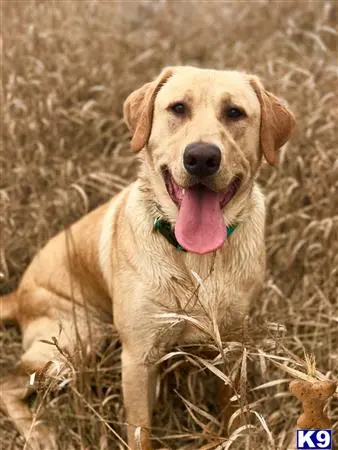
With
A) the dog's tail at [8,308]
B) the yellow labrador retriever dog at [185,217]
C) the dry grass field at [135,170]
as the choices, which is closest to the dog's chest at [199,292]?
the yellow labrador retriever dog at [185,217]

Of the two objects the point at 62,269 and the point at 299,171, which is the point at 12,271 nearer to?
the point at 62,269

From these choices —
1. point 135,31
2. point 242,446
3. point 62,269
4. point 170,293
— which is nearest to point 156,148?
point 170,293

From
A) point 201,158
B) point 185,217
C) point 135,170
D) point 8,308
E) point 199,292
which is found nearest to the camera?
point 201,158

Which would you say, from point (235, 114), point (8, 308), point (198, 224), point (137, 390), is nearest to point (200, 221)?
point (198, 224)

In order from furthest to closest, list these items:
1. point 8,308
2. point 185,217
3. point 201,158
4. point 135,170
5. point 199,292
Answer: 1. point 135,170
2. point 8,308
3. point 199,292
4. point 185,217
5. point 201,158

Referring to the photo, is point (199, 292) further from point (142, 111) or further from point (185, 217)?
point (142, 111)

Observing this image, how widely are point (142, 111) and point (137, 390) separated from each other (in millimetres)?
1133

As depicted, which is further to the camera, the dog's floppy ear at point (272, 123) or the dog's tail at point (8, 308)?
the dog's tail at point (8, 308)

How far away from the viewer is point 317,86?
4.23 meters

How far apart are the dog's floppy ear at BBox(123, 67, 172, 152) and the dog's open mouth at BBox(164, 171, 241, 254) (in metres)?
0.19

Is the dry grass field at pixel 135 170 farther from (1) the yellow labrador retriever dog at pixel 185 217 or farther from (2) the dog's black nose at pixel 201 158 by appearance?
(2) the dog's black nose at pixel 201 158

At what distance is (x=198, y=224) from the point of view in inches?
92.4

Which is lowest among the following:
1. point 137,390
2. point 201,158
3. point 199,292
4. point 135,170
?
point 137,390

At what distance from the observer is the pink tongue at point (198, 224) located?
7.66 ft
